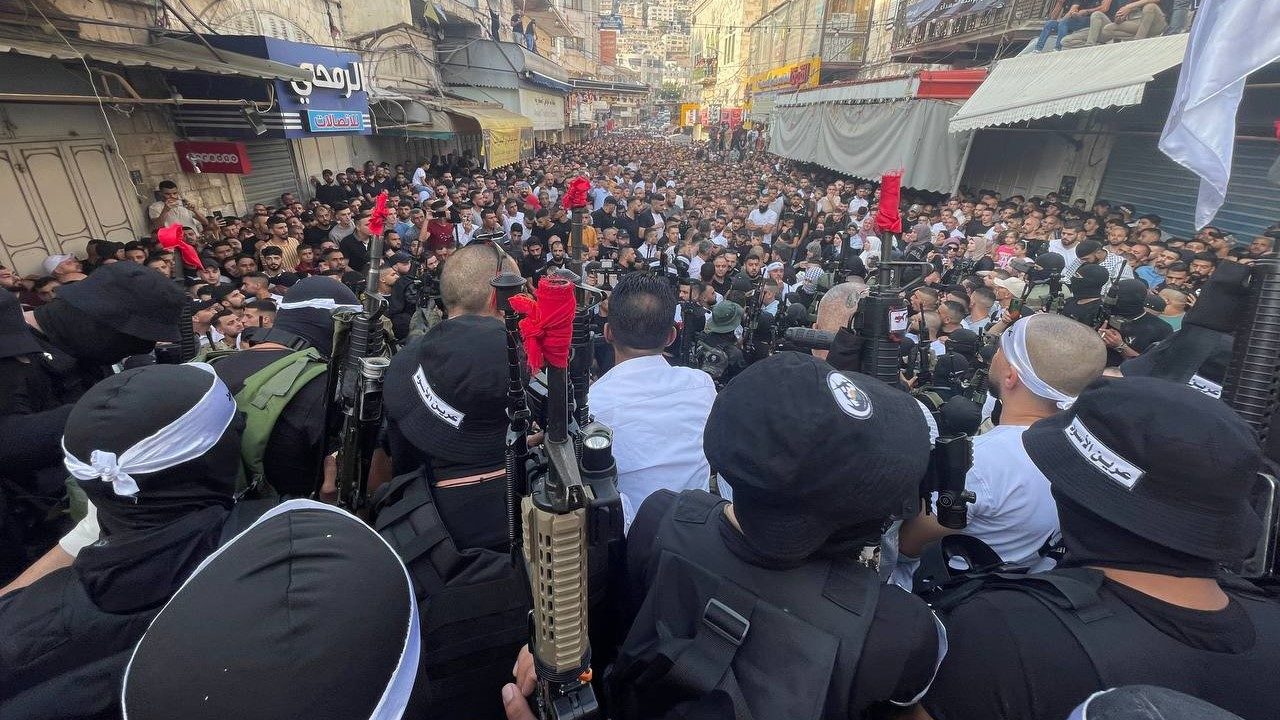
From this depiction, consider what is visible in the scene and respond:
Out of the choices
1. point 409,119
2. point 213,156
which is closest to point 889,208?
point 213,156

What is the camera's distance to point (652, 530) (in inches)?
63.6

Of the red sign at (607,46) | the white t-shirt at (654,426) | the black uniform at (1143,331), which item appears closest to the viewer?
the white t-shirt at (654,426)

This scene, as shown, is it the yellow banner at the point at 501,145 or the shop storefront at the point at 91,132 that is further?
the yellow banner at the point at 501,145

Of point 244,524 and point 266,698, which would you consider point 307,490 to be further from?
point 266,698

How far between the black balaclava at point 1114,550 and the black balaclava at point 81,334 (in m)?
3.83

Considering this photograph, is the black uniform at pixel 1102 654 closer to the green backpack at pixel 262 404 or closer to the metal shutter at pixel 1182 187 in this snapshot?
the green backpack at pixel 262 404

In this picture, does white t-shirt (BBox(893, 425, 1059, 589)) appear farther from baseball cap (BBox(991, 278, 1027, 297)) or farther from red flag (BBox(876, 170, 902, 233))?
baseball cap (BBox(991, 278, 1027, 297))

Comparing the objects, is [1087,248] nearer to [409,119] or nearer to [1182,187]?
[1182,187]

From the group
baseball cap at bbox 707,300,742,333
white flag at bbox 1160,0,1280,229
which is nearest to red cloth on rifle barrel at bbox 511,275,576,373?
white flag at bbox 1160,0,1280,229

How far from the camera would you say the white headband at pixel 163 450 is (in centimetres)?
155

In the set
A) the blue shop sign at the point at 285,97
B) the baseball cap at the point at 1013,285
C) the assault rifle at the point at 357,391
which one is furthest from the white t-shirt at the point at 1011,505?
the blue shop sign at the point at 285,97

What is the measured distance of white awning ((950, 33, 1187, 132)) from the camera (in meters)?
7.33

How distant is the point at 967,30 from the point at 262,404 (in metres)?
19.0

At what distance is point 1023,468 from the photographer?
2123mm
